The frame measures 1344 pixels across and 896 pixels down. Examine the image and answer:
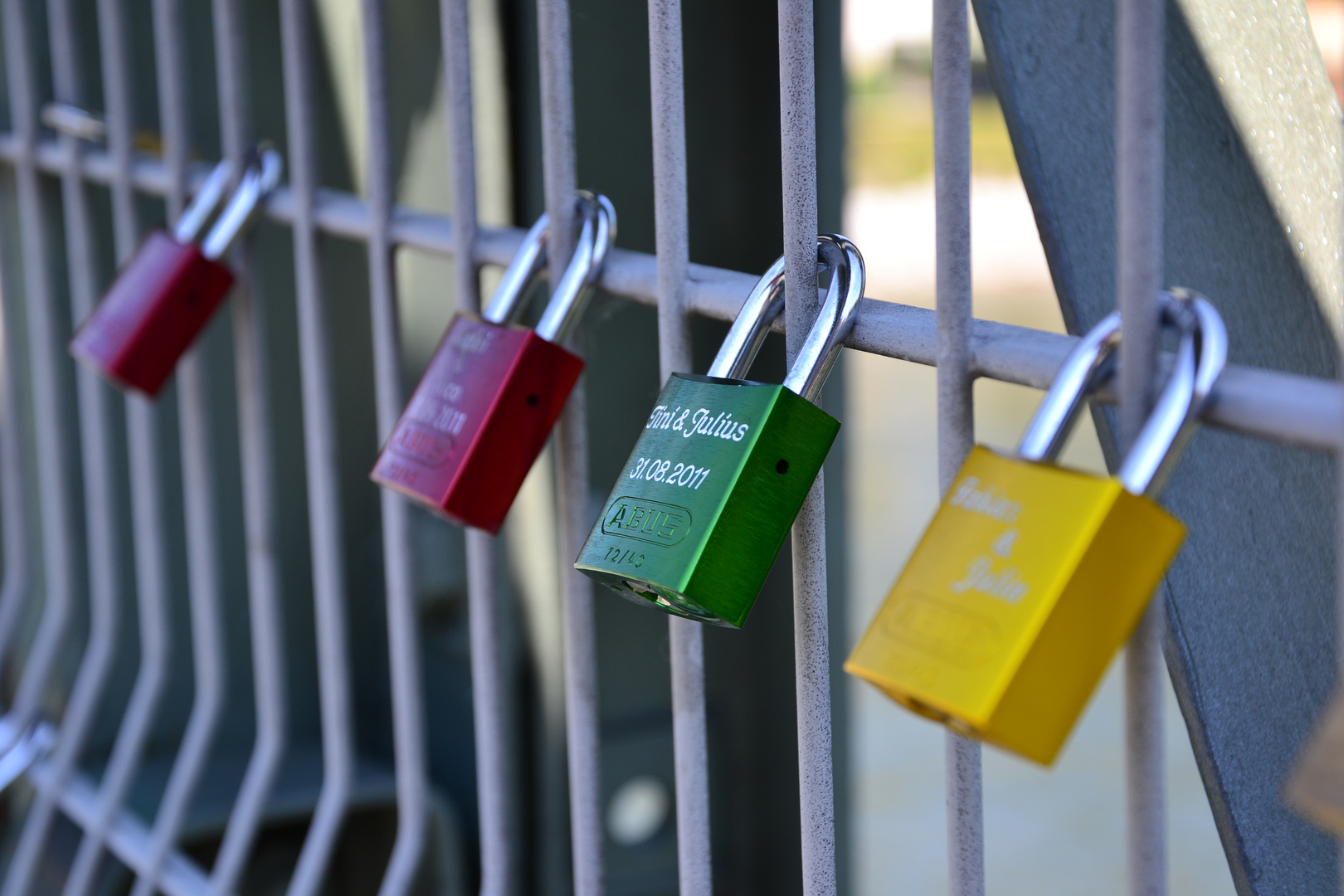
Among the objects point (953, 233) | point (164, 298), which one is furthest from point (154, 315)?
point (953, 233)

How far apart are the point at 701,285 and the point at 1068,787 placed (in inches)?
96.8

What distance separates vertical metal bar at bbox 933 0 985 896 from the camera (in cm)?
44

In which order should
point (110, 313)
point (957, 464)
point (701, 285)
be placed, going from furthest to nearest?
point (110, 313)
point (701, 285)
point (957, 464)

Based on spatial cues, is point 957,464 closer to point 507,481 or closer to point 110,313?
point 507,481

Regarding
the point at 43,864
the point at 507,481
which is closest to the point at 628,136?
the point at 507,481

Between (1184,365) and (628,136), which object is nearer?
(1184,365)

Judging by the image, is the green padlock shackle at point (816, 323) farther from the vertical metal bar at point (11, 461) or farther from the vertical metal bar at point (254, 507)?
the vertical metal bar at point (11, 461)

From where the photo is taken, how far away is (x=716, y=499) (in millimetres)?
450

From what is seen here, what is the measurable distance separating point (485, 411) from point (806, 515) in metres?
0.14

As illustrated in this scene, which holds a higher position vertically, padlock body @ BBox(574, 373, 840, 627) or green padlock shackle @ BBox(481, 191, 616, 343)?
green padlock shackle @ BBox(481, 191, 616, 343)

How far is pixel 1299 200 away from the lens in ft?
1.65

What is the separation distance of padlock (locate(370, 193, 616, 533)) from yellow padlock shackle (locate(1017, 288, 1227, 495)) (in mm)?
246

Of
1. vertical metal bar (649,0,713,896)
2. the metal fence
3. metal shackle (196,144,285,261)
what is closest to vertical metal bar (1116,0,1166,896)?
the metal fence

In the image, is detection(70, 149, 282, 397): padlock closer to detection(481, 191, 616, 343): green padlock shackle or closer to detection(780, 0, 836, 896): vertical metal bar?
detection(481, 191, 616, 343): green padlock shackle
